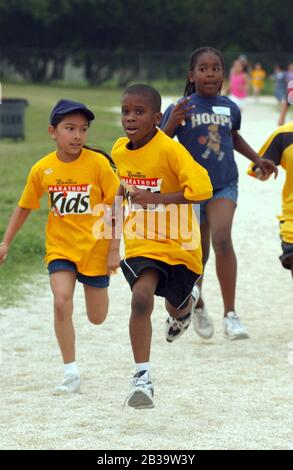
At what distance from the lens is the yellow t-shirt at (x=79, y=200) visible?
22.2ft

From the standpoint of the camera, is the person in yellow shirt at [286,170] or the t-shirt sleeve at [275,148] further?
the t-shirt sleeve at [275,148]

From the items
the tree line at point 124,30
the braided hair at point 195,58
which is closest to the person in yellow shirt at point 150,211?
the braided hair at point 195,58

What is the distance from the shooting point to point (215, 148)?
793cm

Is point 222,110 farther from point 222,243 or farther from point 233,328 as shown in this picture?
point 233,328

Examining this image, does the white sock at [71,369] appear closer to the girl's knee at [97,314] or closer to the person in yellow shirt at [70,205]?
the person in yellow shirt at [70,205]

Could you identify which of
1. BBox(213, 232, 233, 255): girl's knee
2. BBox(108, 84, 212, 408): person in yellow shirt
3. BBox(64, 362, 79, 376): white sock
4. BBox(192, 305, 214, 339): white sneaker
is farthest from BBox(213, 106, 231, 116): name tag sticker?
BBox(64, 362, 79, 376): white sock

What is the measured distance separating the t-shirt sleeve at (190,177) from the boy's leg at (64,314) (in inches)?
35.1

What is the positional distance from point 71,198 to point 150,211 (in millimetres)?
493

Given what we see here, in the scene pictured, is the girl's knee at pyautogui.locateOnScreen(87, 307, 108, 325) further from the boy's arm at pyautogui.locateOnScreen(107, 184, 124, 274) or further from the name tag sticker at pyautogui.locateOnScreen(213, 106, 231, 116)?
the name tag sticker at pyautogui.locateOnScreen(213, 106, 231, 116)

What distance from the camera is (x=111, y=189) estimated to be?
267 inches

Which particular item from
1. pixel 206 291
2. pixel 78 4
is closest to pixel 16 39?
pixel 78 4

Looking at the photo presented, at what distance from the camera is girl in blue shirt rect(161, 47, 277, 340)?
786 centimetres

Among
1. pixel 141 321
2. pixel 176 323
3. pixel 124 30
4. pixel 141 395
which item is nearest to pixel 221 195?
pixel 176 323

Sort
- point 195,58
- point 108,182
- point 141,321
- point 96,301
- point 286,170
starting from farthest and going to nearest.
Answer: point 195,58 < point 286,170 < point 96,301 < point 108,182 < point 141,321
